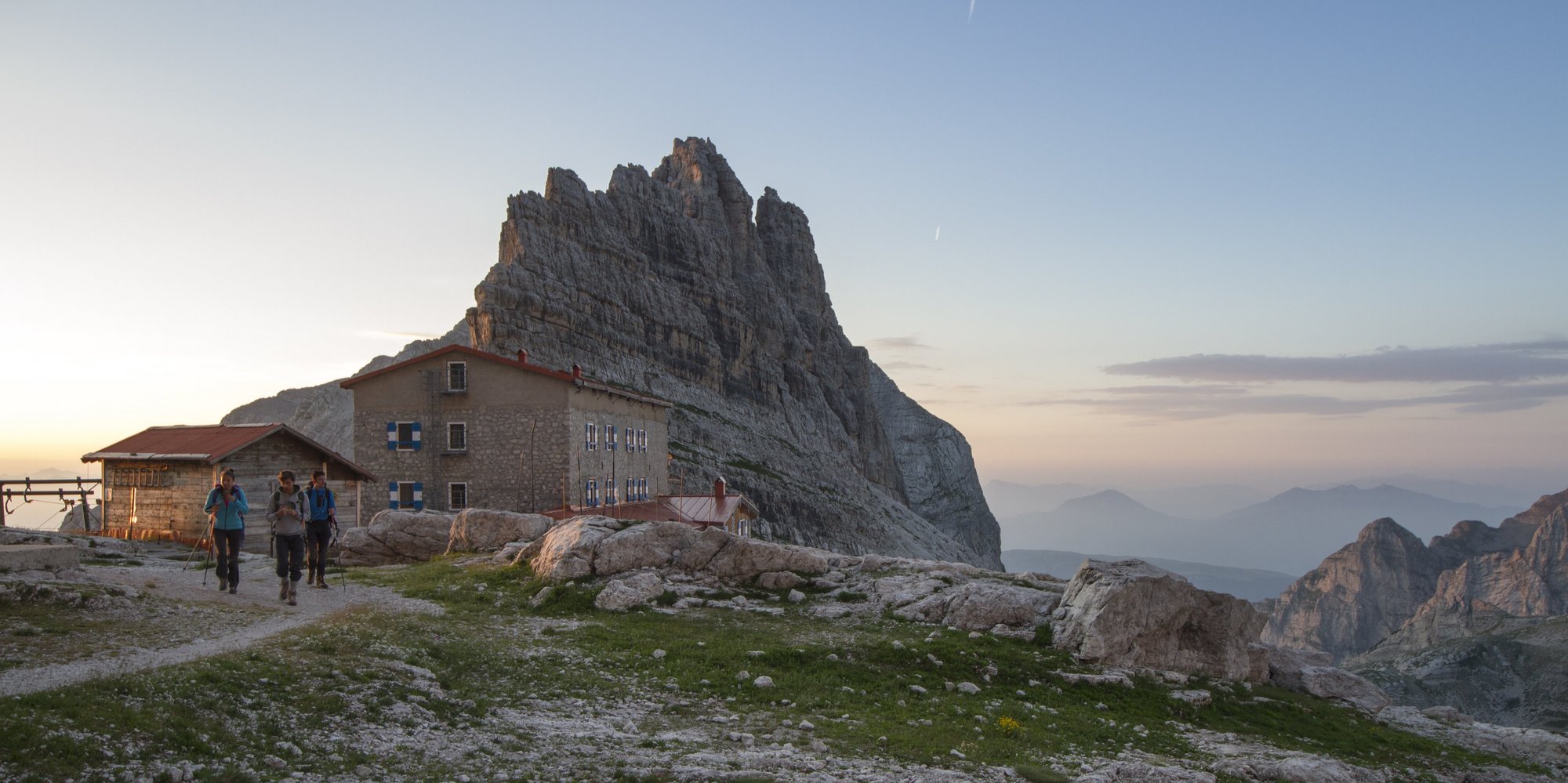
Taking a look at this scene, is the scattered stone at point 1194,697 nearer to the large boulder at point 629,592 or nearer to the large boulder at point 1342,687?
the large boulder at point 1342,687

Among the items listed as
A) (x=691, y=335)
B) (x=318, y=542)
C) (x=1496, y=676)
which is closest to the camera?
(x=318, y=542)

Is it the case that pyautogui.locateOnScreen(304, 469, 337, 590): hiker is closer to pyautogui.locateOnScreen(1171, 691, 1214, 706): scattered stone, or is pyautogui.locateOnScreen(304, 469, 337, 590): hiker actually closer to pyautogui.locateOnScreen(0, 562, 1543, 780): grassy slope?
pyautogui.locateOnScreen(0, 562, 1543, 780): grassy slope

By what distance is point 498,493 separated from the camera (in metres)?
52.8

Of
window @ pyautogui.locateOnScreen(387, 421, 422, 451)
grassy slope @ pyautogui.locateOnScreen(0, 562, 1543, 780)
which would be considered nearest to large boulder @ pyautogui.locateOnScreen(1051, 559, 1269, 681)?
grassy slope @ pyautogui.locateOnScreen(0, 562, 1543, 780)

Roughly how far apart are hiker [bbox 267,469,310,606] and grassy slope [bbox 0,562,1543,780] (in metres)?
3.65

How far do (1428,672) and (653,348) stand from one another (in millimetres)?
116758

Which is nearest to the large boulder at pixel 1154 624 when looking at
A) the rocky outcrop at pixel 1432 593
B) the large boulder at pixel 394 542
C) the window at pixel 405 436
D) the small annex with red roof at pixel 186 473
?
the large boulder at pixel 394 542

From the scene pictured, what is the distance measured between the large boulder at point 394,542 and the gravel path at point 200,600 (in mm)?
2886

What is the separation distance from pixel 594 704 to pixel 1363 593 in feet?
685

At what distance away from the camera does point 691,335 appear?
536 feet

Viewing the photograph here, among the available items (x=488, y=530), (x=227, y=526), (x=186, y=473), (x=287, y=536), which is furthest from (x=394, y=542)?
(x=287, y=536)

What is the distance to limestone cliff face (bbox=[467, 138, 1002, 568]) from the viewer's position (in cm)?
13088

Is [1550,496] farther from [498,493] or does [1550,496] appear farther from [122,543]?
[122,543]

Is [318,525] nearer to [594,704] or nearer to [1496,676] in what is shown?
[594,704]
